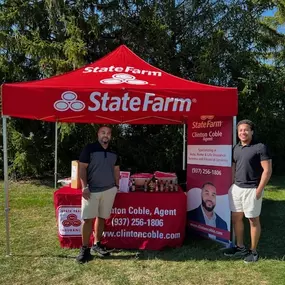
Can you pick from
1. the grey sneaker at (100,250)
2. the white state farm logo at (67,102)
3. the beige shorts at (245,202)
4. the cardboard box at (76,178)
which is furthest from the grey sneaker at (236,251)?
the white state farm logo at (67,102)

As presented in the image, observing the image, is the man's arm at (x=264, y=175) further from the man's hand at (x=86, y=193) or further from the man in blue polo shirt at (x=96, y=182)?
the man's hand at (x=86, y=193)

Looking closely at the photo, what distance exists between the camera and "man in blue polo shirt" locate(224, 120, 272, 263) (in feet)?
15.1

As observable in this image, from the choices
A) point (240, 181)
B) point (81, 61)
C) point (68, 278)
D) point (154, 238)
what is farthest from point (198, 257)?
point (81, 61)

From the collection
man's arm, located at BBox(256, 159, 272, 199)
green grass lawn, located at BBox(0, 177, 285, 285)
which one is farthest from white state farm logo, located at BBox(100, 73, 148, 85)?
green grass lawn, located at BBox(0, 177, 285, 285)

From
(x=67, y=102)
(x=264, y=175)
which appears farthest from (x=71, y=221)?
(x=264, y=175)

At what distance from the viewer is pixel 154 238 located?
527cm

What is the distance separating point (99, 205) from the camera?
4879 mm

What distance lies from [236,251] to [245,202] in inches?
29.3

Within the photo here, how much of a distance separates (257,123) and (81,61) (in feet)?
19.0

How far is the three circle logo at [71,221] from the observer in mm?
5270

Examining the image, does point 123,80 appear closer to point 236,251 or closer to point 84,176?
point 84,176

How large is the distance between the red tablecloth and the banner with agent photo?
0.48 m

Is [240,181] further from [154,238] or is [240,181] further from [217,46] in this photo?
[217,46]

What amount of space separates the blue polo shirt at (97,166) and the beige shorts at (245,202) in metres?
1.60
